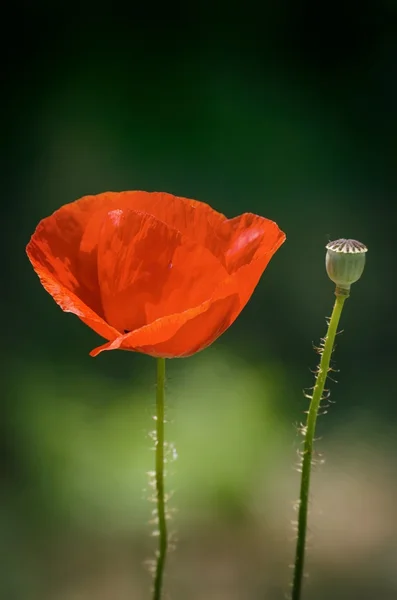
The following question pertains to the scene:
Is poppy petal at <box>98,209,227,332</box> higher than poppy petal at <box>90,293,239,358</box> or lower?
higher

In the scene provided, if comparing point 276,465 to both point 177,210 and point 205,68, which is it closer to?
point 177,210

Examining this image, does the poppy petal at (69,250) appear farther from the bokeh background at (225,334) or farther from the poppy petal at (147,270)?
the bokeh background at (225,334)

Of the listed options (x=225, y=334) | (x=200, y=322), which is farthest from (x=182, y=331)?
(x=225, y=334)

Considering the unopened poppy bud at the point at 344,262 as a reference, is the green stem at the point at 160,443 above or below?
below

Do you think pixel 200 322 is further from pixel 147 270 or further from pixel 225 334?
pixel 225 334

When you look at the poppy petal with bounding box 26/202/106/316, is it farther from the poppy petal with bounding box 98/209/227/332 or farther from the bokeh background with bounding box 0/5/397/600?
the bokeh background with bounding box 0/5/397/600

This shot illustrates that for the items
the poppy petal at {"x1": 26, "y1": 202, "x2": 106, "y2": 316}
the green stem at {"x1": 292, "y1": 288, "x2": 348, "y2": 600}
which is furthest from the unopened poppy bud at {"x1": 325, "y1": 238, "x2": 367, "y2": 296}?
the poppy petal at {"x1": 26, "y1": 202, "x2": 106, "y2": 316}

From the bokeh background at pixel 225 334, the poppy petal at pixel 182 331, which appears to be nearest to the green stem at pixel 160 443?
the poppy petal at pixel 182 331
